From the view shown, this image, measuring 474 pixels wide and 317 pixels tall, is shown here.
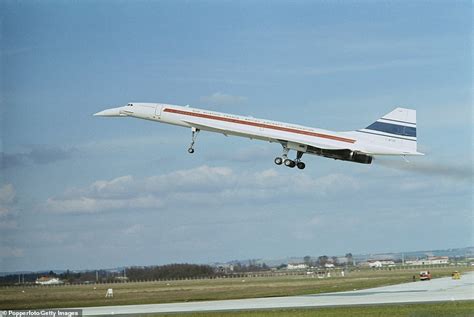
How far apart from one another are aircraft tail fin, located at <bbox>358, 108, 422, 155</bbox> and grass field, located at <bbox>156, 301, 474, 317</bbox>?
31.4ft

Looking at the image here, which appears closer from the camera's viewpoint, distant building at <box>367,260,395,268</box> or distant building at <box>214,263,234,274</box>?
distant building at <box>214,263,234,274</box>

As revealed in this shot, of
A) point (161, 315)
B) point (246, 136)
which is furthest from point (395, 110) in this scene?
point (161, 315)

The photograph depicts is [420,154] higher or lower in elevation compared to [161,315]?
higher

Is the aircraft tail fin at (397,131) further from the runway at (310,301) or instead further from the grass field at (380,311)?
the grass field at (380,311)

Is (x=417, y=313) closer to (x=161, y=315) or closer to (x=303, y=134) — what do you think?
(x=161, y=315)

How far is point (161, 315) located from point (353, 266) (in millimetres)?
95543

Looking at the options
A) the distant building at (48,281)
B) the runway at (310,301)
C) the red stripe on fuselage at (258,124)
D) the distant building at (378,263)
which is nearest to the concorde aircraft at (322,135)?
the red stripe on fuselage at (258,124)

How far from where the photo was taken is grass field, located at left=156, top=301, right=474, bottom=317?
119 feet

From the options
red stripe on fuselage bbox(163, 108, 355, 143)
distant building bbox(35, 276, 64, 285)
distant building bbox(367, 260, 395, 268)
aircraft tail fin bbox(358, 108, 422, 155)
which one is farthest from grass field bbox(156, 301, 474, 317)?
distant building bbox(367, 260, 395, 268)

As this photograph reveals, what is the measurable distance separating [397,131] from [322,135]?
13.1ft

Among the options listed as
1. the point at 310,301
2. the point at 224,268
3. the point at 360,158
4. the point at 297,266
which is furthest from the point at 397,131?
the point at 297,266

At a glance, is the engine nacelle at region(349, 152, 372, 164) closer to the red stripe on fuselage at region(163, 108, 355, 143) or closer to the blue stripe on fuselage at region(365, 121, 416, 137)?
the red stripe on fuselage at region(163, 108, 355, 143)

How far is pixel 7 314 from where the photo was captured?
1655 inches

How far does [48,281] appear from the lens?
6488cm
